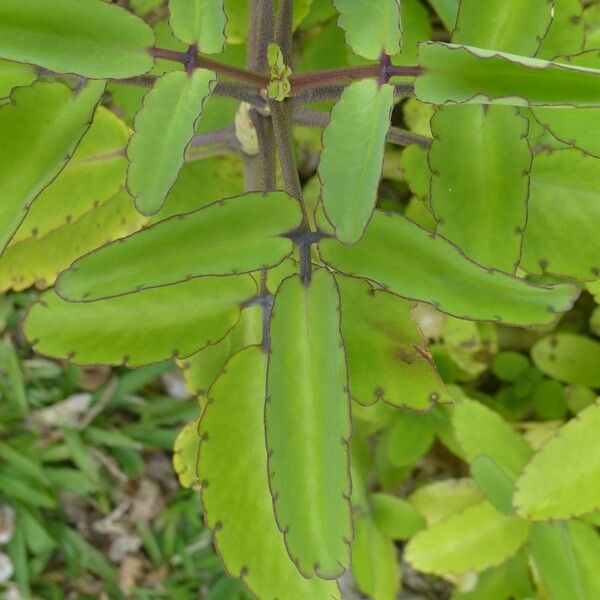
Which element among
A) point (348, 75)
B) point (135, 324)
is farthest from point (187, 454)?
point (348, 75)

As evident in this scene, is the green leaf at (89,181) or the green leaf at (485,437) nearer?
the green leaf at (89,181)

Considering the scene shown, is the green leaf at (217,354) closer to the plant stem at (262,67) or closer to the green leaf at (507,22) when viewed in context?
the plant stem at (262,67)

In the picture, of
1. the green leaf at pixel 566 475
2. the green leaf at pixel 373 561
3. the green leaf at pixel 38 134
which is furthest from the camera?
the green leaf at pixel 373 561

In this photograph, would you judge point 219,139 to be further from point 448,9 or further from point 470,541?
point 470,541

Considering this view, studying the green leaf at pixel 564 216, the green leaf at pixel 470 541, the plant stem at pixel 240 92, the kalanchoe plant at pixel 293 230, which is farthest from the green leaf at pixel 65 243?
the green leaf at pixel 470 541

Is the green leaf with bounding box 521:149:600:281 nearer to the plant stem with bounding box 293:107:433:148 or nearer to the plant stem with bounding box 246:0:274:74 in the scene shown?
the plant stem with bounding box 293:107:433:148

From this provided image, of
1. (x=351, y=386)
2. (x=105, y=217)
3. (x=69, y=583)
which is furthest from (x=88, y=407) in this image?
(x=351, y=386)

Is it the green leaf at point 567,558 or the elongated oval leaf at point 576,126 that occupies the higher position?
the elongated oval leaf at point 576,126
